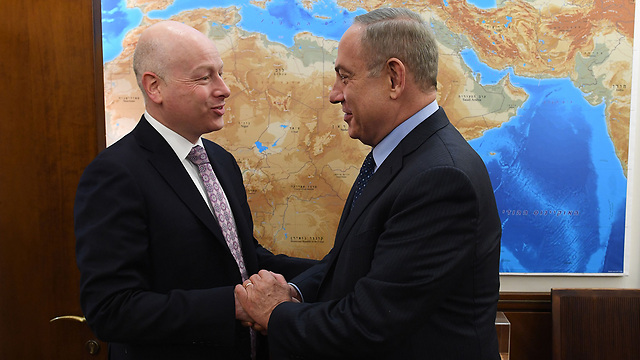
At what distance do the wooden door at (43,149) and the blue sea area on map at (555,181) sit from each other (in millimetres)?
1721

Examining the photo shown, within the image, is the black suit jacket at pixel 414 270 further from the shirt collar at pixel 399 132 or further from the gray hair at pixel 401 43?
the gray hair at pixel 401 43

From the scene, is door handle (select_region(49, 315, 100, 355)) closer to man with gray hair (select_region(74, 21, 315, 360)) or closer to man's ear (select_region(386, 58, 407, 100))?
man with gray hair (select_region(74, 21, 315, 360))

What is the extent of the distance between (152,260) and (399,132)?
0.85m

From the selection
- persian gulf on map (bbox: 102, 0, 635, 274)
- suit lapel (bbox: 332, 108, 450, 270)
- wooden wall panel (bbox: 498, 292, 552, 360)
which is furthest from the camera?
wooden wall panel (bbox: 498, 292, 552, 360)

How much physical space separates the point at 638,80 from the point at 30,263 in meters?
2.83

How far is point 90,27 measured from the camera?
218 centimetres

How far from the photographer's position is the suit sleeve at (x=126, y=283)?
1448mm

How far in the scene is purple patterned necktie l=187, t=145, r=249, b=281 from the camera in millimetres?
1734

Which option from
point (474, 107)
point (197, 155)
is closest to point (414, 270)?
point (197, 155)

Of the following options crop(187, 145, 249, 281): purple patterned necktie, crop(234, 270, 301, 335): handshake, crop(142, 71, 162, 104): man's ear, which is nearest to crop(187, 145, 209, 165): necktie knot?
crop(187, 145, 249, 281): purple patterned necktie

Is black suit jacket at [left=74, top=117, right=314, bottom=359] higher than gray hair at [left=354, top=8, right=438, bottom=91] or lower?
lower

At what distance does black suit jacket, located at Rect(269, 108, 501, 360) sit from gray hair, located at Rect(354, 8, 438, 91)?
0.15 m

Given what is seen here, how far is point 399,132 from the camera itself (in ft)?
5.04

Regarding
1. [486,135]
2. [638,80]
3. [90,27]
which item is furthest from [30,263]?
[638,80]
